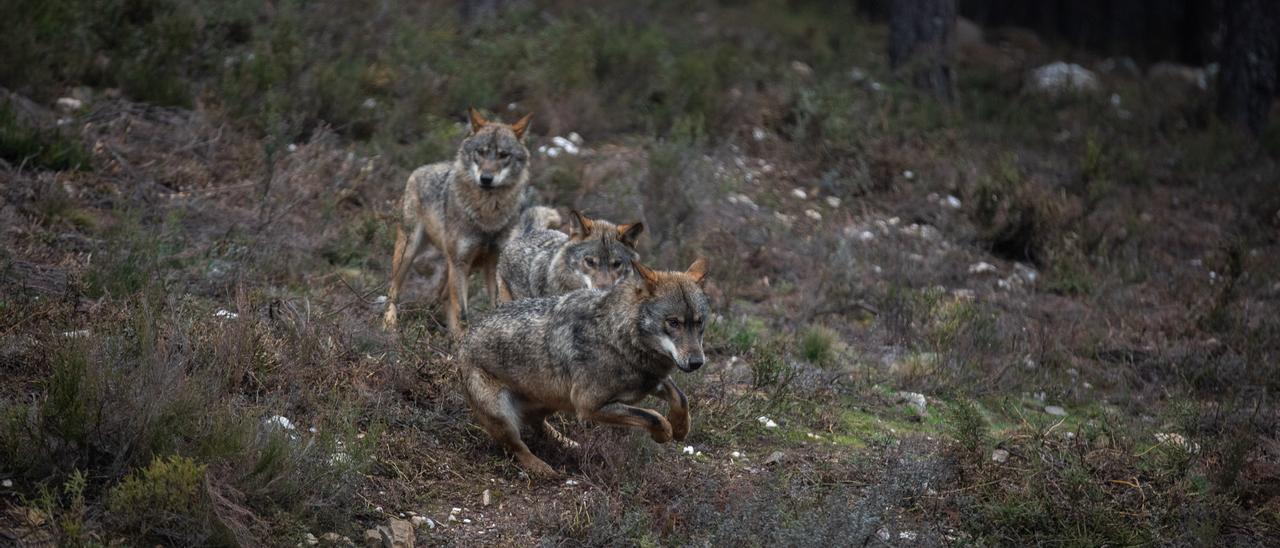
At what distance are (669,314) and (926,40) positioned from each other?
43.8 feet

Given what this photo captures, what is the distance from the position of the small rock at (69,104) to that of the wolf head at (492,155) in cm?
433

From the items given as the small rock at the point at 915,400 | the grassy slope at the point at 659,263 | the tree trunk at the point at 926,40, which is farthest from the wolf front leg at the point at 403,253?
the tree trunk at the point at 926,40

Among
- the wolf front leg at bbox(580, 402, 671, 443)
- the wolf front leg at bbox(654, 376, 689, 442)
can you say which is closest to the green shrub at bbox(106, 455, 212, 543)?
the wolf front leg at bbox(580, 402, 671, 443)

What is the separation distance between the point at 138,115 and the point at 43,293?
469 centimetres

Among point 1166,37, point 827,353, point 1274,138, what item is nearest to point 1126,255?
point 827,353

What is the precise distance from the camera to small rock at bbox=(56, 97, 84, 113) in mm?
11258

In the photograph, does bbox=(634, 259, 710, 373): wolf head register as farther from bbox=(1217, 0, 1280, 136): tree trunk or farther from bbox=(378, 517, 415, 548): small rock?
bbox=(1217, 0, 1280, 136): tree trunk

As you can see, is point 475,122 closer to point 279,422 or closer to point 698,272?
point 698,272

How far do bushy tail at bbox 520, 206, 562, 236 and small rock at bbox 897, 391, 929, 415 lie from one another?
3.34 m

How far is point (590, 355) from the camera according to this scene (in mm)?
6777

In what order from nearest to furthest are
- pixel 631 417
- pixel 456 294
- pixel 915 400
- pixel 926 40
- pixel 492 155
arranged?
1. pixel 631 417
2. pixel 915 400
3. pixel 456 294
4. pixel 492 155
5. pixel 926 40

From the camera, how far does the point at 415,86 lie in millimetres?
13922

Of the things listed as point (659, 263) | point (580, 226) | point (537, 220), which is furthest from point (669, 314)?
point (659, 263)

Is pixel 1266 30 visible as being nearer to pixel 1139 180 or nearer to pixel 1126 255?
pixel 1139 180
